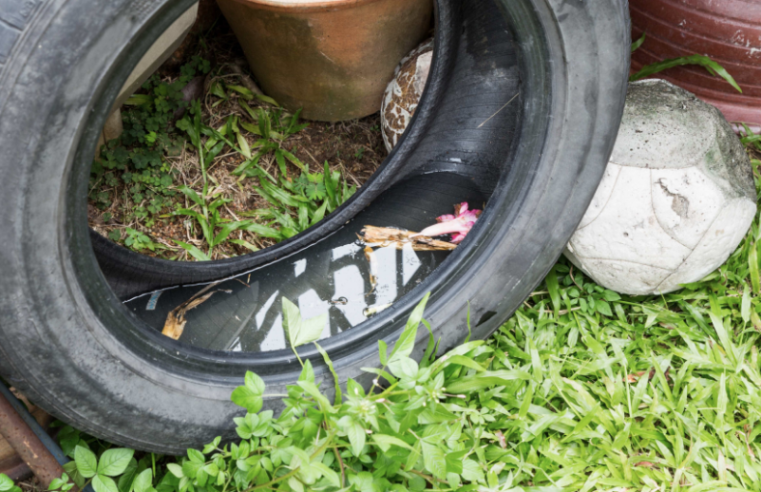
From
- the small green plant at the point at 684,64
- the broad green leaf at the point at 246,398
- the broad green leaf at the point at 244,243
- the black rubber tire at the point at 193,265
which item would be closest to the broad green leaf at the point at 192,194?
the broad green leaf at the point at 244,243

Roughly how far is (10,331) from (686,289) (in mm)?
2014

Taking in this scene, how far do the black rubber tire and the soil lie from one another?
0.50 metres

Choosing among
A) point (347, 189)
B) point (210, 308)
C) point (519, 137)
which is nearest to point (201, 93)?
point (347, 189)

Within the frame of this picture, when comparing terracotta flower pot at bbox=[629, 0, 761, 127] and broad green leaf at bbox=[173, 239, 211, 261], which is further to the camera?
broad green leaf at bbox=[173, 239, 211, 261]

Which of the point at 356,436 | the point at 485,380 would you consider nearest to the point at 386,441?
the point at 356,436

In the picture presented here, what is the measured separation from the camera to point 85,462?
4.45 ft

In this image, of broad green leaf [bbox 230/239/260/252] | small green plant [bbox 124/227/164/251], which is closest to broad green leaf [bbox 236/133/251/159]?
broad green leaf [bbox 230/239/260/252]

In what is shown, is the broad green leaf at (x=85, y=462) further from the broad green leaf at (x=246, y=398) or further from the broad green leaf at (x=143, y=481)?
the broad green leaf at (x=246, y=398)

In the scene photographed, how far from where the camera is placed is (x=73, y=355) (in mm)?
1213

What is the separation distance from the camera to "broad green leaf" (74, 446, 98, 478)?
4.41 ft

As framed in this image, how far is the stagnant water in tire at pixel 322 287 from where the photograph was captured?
1.75 m

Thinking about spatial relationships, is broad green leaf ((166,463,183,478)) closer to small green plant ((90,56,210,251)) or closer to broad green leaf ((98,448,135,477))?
broad green leaf ((98,448,135,477))

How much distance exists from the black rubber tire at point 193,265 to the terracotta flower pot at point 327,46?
0.34 m

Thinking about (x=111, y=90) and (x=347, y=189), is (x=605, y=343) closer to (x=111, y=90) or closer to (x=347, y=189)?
(x=347, y=189)
